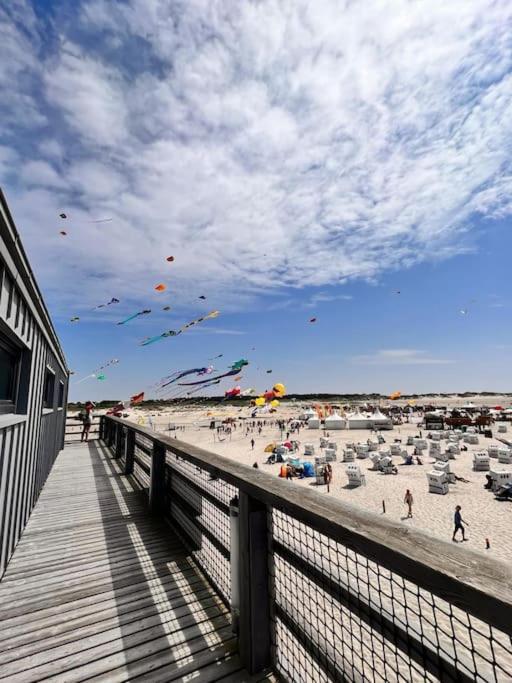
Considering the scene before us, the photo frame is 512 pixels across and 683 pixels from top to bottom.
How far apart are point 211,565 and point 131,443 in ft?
13.9

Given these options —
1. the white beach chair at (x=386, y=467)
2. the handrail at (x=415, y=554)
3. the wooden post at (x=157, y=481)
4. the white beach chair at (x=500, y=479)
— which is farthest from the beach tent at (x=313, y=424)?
the handrail at (x=415, y=554)

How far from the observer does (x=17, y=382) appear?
4254 millimetres

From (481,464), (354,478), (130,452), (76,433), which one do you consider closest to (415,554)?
(130,452)

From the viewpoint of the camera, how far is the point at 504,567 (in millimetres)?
1032

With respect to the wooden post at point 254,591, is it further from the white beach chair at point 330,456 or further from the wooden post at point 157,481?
the white beach chair at point 330,456

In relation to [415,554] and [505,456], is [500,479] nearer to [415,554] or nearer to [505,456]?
[505,456]

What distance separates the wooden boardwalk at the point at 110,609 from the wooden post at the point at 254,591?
116 mm

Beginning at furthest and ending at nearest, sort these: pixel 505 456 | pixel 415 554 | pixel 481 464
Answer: pixel 505 456
pixel 481 464
pixel 415 554

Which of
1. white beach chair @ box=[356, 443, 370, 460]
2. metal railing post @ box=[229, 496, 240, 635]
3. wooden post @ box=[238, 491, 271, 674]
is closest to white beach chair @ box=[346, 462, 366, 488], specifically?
white beach chair @ box=[356, 443, 370, 460]

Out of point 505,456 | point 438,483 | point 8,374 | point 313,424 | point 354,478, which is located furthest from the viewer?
point 313,424

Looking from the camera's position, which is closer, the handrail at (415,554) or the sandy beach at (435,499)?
the handrail at (415,554)

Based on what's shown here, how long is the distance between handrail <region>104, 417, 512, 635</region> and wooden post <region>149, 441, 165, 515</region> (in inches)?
119

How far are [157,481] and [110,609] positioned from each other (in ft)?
6.49

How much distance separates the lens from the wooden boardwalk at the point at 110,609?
7.00ft
